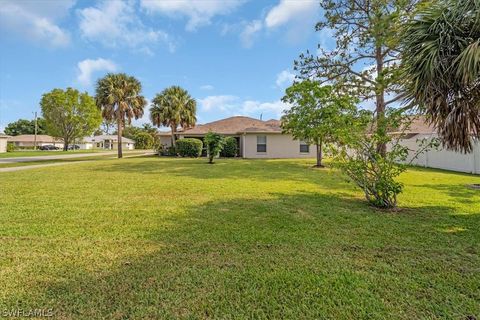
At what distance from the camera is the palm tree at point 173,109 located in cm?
3089

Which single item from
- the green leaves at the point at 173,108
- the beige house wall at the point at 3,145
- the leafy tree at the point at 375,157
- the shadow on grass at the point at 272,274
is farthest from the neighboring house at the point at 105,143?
the shadow on grass at the point at 272,274

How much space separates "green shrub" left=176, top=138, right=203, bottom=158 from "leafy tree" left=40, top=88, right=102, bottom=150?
2893 cm

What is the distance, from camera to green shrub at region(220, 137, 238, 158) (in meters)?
27.6

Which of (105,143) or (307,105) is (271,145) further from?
(105,143)

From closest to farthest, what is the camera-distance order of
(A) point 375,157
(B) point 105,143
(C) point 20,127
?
(A) point 375,157
(B) point 105,143
(C) point 20,127

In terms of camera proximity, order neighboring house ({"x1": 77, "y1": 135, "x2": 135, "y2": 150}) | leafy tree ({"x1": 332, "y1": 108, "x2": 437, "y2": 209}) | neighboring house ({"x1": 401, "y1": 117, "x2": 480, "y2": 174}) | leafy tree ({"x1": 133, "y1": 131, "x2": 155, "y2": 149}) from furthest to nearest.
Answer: neighboring house ({"x1": 77, "y1": 135, "x2": 135, "y2": 150}), leafy tree ({"x1": 133, "y1": 131, "x2": 155, "y2": 149}), neighboring house ({"x1": 401, "y1": 117, "x2": 480, "y2": 174}), leafy tree ({"x1": 332, "y1": 108, "x2": 437, "y2": 209})

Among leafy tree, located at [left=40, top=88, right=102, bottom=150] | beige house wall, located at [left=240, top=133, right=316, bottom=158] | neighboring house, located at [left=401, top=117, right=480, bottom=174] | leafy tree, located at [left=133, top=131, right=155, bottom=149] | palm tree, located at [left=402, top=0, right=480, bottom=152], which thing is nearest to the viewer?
palm tree, located at [left=402, top=0, right=480, bottom=152]

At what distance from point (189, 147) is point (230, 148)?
13.7 ft

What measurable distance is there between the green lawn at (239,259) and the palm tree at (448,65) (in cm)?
205

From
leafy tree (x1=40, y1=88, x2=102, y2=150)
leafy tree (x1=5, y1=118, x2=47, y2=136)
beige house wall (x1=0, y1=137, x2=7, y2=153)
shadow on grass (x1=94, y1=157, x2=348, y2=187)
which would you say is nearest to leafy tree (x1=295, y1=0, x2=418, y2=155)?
shadow on grass (x1=94, y1=157, x2=348, y2=187)

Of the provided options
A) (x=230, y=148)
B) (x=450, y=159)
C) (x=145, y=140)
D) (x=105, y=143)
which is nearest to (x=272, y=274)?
(x=450, y=159)

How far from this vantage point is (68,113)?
153ft

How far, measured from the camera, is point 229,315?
2.52 m

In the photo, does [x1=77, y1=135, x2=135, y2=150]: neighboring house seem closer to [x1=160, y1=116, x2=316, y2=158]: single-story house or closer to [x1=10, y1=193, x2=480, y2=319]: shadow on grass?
[x1=160, y1=116, x2=316, y2=158]: single-story house
